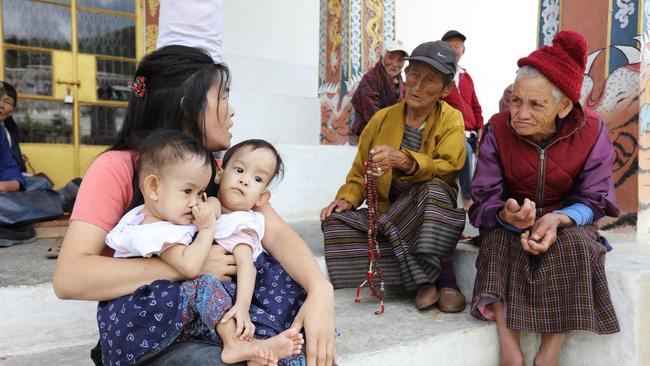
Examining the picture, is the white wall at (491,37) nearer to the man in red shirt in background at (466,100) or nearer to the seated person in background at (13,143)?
the man in red shirt in background at (466,100)

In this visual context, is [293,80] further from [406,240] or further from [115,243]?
[115,243]

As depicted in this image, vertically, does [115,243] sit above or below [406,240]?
above

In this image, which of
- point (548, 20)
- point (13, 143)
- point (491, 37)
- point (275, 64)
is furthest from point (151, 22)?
point (491, 37)

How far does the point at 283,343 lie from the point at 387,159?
1404 millimetres

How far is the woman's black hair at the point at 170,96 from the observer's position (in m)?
1.49

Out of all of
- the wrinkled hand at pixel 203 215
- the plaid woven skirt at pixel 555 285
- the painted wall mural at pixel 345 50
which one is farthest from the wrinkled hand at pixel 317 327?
the painted wall mural at pixel 345 50

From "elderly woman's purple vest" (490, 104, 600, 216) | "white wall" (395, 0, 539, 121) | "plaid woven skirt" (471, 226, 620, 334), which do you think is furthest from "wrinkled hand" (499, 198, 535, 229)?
"white wall" (395, 0, 539, 121)

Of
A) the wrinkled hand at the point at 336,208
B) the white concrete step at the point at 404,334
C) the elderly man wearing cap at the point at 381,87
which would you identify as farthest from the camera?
the elderly man wearing cap at the point at 381,87

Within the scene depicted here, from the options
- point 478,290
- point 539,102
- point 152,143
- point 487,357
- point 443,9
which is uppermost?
point 443,9

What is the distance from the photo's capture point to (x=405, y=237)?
2.59m

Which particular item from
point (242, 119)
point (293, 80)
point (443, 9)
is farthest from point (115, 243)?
point (443, 9)

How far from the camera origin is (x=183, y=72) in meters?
1.50

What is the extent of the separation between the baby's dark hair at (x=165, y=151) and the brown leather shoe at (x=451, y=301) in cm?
158

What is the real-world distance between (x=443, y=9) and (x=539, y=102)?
6457mm
